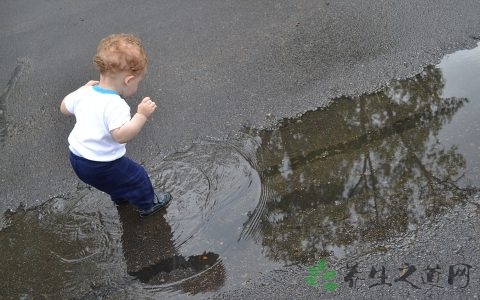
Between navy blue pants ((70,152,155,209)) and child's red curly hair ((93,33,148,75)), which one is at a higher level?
child's red curly hair ((93,33,148,75))

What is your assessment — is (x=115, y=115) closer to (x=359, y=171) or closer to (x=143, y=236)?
(x=143, y=236)

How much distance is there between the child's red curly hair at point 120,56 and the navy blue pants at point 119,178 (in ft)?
1.85

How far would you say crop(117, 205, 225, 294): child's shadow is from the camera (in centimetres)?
299

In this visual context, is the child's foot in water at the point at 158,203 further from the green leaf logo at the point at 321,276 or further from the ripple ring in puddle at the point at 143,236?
the green leaf logo at the point at 321,276

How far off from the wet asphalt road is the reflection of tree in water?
26cm

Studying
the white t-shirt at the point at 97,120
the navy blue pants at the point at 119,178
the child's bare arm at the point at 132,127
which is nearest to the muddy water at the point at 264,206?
the navy blue pants at the point at 119,178

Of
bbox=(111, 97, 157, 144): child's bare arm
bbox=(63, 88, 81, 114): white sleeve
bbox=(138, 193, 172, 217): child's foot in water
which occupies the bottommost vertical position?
bbox=(138, 193, 172, 217): child's foot in water

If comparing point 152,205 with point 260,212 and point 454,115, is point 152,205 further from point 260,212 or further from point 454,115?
point 454,115

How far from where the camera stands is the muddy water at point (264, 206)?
3.05m

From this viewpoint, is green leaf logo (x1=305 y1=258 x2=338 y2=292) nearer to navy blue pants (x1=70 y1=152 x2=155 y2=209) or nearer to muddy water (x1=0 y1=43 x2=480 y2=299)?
muddy water (x1=0 y1=43 x2=480 y2=299)

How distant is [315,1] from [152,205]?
3.25 metres

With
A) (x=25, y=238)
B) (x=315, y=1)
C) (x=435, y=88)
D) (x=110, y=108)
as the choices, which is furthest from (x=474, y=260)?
(x=315, y=1)

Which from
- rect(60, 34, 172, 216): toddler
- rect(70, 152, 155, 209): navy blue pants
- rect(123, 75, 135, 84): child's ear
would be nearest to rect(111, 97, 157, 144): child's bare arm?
rect(60, 34, 172, 216): toddler

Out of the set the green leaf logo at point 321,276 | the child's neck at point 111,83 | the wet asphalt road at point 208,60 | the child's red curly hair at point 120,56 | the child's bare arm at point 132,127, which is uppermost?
the wet asphalt road at point 208,60
